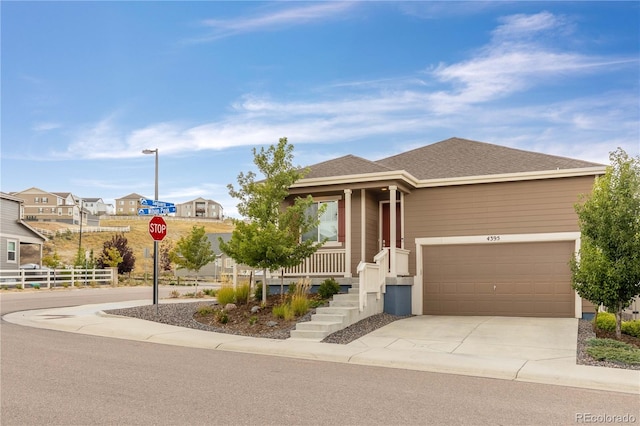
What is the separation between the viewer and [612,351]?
1128cm

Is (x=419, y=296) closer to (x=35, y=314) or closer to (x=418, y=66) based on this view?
(x=418, y=66)

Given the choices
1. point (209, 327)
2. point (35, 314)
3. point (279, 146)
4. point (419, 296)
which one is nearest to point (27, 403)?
point (209, 327)

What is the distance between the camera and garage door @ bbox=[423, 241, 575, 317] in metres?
17.4

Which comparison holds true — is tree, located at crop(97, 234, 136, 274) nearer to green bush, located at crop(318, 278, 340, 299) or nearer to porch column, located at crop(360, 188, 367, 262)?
porch column, located at crop(360, 188, 367, 262)

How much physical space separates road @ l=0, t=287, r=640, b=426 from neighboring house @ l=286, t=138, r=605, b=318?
8170 millimetres

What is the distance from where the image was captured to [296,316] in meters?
15.4

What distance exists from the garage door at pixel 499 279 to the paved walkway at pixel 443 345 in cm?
95

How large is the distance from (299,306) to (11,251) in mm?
32965

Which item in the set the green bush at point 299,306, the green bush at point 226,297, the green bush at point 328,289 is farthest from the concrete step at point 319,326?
the green bush at point 226,297

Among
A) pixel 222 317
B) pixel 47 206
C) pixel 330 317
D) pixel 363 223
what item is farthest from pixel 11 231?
pixel 47 206

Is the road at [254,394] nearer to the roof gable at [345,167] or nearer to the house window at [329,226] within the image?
the house window at [329,226]

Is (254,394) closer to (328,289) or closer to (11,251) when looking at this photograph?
(328,289)

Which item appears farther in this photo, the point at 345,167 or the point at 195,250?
the point at 195,250

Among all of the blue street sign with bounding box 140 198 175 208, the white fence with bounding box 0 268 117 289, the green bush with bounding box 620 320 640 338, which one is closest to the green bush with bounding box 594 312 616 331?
the green bush with bounding box 620 320 640 338
